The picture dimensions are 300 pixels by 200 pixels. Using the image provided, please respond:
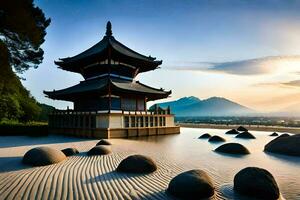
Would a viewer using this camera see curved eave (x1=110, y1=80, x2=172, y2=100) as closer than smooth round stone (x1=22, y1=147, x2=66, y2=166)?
No

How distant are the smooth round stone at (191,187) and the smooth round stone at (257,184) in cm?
115

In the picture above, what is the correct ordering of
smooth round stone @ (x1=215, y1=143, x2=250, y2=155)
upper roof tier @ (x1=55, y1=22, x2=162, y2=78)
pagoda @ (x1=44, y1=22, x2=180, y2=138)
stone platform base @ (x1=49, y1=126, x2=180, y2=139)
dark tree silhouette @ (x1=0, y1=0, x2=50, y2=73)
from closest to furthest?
smooth round stone @ (x1=215, y1=143, x2=250, y2=155) < dark tree silhouette @ (x1=0, y1=0, x2=50, y2=73) < stone platform base @ (x1=49, y1=126, x2=180, y2=139) < pagoda @ (x1=44, y1=22, x2=180, y2=138) < upper roof tier @ (x1=55, y1=22, x2=162, y2=78)

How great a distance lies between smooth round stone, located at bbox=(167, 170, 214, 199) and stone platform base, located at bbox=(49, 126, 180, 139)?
850 inches

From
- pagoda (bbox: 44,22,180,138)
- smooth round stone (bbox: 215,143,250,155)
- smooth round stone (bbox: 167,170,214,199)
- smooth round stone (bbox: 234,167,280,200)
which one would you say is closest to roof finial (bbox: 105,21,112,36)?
pagoda (bbox: 44,22,180,138)

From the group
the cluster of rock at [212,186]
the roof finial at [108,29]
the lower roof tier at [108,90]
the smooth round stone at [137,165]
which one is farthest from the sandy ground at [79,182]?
the roof finial at [108,29]

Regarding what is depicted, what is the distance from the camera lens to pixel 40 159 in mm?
12461

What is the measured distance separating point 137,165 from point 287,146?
1354 cm

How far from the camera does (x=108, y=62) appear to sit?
34.8 meters

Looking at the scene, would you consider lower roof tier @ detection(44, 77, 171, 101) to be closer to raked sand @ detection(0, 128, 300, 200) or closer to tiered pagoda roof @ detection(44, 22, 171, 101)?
tiered pagoda roof @ detection(44, 22, 171, 101)

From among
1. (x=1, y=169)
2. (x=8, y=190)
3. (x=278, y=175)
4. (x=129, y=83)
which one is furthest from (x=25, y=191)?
(x=129, y=83)

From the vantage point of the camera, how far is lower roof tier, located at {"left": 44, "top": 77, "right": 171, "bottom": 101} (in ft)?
102

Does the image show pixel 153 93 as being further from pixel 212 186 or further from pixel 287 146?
pixel 212 186

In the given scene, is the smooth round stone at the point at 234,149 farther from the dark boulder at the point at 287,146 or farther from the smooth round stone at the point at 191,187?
the smooth round stone at the point at 191,187

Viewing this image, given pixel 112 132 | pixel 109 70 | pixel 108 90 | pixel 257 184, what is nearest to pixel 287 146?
pixel 257 184
